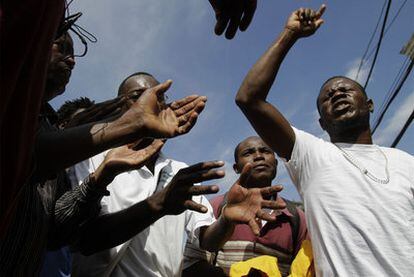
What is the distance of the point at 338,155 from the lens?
2568 millimetres

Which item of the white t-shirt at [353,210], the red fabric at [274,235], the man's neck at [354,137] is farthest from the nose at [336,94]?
the red fabric at [274,235]

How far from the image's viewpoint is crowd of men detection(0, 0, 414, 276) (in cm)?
141

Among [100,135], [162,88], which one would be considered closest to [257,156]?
[162,88]

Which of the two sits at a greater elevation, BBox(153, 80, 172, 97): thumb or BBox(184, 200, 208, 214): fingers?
BBox(153, 80, 172, 97): thumb

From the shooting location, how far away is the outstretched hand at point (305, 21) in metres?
2.63

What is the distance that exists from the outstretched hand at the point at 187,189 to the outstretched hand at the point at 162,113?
0.45m

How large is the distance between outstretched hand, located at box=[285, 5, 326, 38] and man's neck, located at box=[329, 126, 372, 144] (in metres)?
0.82

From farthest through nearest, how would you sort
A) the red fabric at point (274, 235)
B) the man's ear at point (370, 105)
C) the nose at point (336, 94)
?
the man's ear at point (370, 105), the nose at point (336, 94), the red fabric at point (274, 235)

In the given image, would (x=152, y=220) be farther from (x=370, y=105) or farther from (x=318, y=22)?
(x=370, y=105)

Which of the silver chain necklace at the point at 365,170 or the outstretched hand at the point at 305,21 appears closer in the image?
the silver chain necklace at the point at 365,170

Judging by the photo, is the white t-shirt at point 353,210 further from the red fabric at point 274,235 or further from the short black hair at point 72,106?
the short black hair at point 72,106

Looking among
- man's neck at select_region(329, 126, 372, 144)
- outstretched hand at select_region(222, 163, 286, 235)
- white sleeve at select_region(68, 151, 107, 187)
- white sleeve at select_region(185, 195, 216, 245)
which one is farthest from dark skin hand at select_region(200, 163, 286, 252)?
man's neck at select_region(329, 126, 372, 144)

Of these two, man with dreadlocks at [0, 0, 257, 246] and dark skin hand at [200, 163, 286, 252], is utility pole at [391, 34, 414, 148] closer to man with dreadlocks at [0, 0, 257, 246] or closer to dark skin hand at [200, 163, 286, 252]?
dark skin hand at [200, 163, 286, 252]

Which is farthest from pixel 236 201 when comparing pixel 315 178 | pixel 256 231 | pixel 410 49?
pixel 410 49
